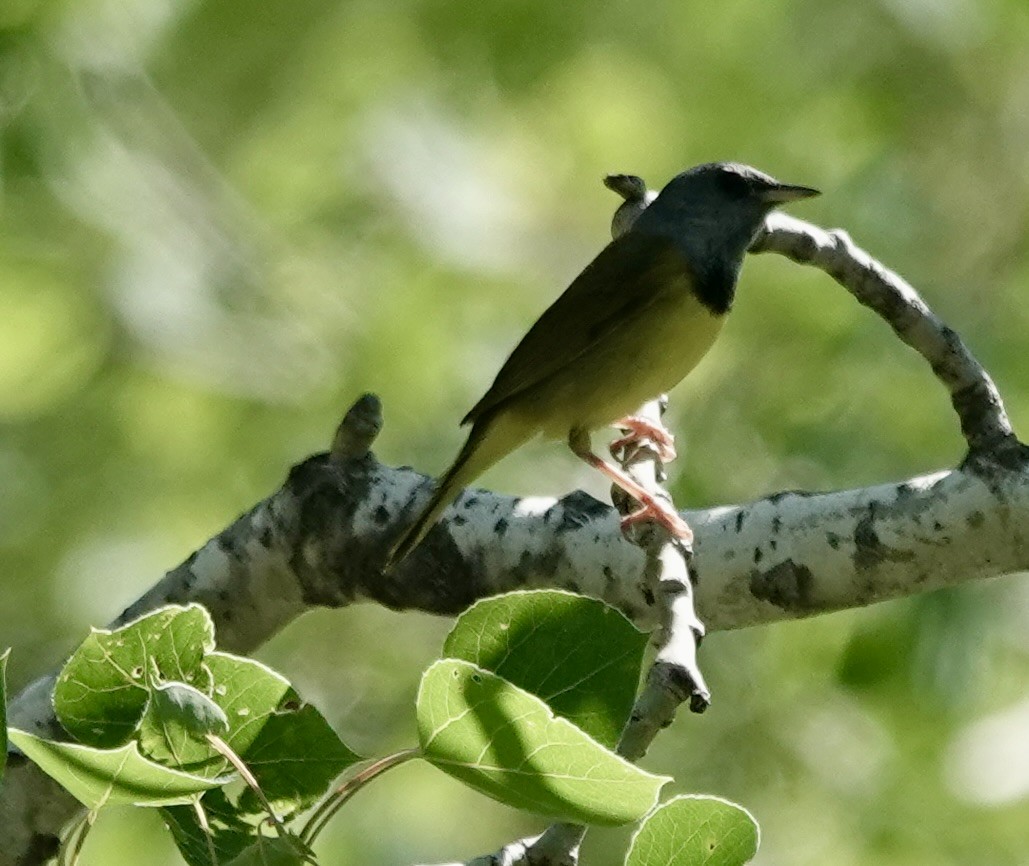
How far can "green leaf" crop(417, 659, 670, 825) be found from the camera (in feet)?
5.19

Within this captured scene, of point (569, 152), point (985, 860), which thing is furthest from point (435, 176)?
point (985, 860)

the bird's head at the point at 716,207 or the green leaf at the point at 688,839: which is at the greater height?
the bird's head at the point at 716,207

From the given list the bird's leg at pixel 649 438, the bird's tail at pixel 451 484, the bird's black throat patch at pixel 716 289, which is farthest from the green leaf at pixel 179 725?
the bird's black throat patch at pixel 716 289

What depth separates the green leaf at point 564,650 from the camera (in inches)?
69.8

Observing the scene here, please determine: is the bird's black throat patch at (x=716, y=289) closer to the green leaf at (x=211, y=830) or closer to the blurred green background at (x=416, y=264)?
the blurred green background at (x=416, y=264)

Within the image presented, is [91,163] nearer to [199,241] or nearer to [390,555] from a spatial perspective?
[199,241]

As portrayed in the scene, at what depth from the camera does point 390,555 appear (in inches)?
141

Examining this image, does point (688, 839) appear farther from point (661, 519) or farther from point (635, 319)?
point (635, 319)

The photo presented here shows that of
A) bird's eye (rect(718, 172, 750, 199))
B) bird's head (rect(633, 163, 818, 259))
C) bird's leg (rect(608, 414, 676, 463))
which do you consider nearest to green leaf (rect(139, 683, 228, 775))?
bird's leg (rect(608, 414, 676, 463))

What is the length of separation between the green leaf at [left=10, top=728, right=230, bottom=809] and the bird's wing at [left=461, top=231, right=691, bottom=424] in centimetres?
267

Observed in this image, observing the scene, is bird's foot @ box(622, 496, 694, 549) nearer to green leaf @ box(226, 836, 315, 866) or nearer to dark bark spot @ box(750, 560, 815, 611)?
dark bark spot @ box(750, 560, 815, 611)

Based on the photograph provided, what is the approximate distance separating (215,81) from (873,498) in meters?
5.55

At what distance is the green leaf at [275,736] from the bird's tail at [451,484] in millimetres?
1636

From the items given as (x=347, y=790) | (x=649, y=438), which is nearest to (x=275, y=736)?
(x=347, y=790)
